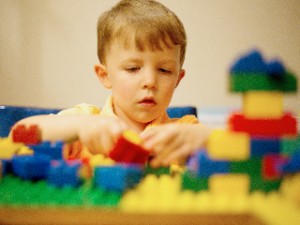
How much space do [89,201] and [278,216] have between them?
153 mm

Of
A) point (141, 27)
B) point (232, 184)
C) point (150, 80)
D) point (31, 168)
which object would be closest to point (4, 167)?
point (31, 168)

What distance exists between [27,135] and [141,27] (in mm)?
385

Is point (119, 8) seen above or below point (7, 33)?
above

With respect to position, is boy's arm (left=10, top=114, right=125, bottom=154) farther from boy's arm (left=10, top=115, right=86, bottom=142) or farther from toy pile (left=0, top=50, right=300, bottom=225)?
toy pile (left=0, top=50, right=300, bottom=225)

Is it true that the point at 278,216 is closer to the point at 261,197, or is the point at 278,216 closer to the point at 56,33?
the point at 261,197

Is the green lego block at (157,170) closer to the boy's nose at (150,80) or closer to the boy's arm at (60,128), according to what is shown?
the boy's arm at (60,128)

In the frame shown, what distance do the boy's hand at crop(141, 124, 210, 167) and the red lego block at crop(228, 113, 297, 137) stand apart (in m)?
0.13

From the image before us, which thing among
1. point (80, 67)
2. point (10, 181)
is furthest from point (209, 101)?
point (10, 181)

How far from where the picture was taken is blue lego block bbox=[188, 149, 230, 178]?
340 mm

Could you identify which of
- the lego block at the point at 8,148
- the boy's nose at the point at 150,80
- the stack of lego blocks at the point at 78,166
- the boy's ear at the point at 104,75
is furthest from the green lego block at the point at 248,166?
the boy's ear at the point at 104,75

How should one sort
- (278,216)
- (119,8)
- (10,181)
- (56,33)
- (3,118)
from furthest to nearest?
(56,33), (3,118), (119,8), (10,181), (278,216)

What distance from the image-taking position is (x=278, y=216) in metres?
0.27

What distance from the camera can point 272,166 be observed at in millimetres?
339

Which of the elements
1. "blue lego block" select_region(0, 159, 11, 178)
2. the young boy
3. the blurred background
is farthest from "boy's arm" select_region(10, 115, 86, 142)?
the blurred background
